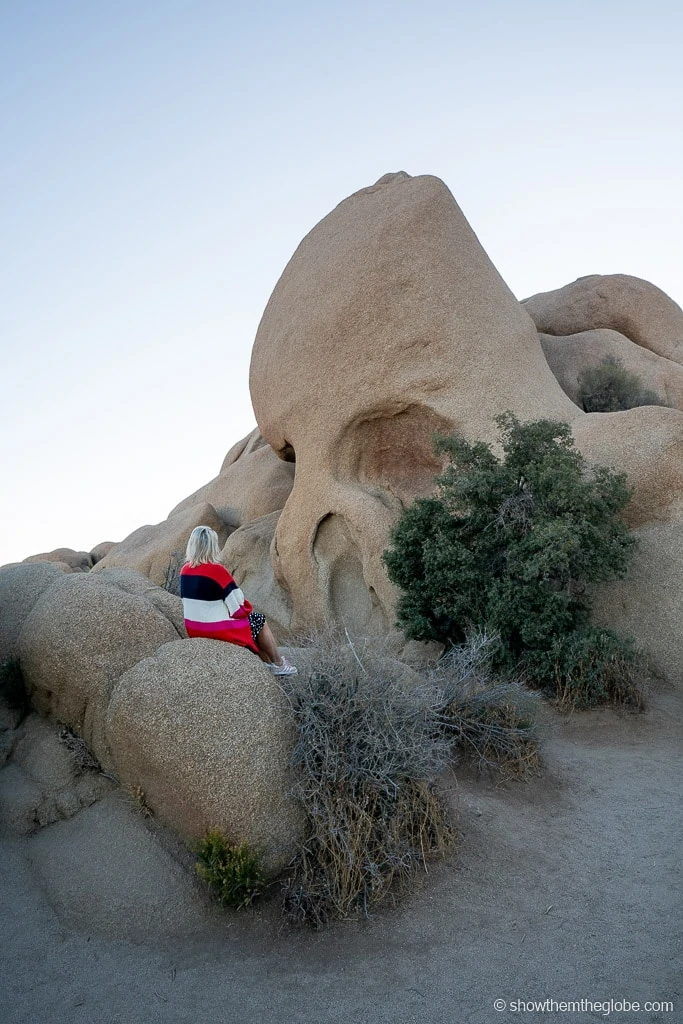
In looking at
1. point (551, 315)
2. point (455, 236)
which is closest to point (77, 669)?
point (455, 236)

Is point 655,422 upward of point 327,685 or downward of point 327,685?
upward

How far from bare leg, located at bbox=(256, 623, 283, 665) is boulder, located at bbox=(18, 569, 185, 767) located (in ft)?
2.48

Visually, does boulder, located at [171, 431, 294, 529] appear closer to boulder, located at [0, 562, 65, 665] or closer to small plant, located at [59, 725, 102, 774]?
boulder, located at [0, 562, 65, 665]

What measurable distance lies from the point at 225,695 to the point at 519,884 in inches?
89.2

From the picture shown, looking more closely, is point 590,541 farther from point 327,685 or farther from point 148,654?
point 148,654

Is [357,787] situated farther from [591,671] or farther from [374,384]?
[374,384]

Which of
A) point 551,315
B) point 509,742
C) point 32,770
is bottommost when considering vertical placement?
point 509,742

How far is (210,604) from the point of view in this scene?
223 inches

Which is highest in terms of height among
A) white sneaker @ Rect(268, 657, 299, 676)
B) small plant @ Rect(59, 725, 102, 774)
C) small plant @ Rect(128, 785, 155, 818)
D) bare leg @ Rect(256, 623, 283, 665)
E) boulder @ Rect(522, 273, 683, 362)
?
boulder @ Rect(522, 273, 683, 362)

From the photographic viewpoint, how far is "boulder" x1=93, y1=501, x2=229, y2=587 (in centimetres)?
1584

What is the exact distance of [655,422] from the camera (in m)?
9.88

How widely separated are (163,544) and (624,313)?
11.5 meters

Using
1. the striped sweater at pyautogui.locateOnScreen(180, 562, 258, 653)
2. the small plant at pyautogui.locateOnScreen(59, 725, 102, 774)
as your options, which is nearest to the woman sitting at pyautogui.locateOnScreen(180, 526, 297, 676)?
the striped sweater at pyautogui.locateOnScreen(180, 562, 258, 653)

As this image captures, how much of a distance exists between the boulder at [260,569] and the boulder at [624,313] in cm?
790
